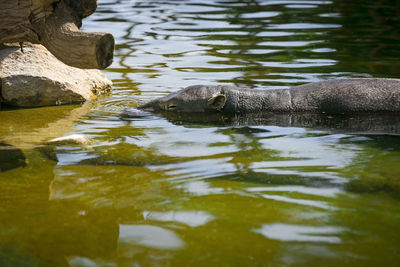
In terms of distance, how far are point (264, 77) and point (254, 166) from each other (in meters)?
4.13

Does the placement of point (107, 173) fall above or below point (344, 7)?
below

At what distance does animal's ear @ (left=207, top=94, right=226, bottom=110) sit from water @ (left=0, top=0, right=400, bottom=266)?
26 centimetres

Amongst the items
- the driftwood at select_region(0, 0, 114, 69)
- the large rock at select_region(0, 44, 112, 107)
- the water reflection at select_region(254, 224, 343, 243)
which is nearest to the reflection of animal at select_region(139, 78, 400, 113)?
the large rock at select_region(0, 44, 112, 107)

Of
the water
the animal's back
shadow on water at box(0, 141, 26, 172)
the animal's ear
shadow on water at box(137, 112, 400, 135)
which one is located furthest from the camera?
the animal's ear

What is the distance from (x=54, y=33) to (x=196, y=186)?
2.23 m

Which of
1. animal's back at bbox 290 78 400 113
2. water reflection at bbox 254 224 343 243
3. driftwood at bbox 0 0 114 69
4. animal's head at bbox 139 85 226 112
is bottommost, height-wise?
water reflection at bbox 254 224 343 243

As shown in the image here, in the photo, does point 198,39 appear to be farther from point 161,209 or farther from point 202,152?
point 161,209

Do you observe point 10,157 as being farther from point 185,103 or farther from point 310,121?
point 310,121

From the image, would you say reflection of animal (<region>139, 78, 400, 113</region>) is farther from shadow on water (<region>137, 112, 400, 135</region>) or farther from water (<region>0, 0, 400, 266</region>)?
water (<region>0, 0, 400, 266</region>)

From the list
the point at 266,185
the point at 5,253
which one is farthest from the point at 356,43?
the point at 5,253

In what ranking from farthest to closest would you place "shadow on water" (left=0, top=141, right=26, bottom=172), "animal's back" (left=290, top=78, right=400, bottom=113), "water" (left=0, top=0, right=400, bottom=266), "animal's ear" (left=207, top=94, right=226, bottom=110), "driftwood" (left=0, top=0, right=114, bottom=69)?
"animal's ear" (left=207, top=94, right=226, bottom=110) → "animal's back" (left=290, top=78, right=400, bottom=113) → "driftwood" (left=0, top=0, right=114, bottom=69) → "shadow on water" (left=0, top=141, right=26, bottom=172) → "water" (left=0, top=0, right=400, bottom=266)

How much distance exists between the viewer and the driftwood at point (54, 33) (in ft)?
18.2

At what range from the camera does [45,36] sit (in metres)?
5.70

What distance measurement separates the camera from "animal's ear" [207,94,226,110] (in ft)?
23.7
